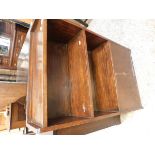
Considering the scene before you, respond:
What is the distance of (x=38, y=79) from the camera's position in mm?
566

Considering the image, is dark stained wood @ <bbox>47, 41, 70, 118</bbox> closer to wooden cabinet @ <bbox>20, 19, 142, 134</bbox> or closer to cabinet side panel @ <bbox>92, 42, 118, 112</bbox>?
wooden cabinet @ <bbox>20, 19, 142, 134</bbox>

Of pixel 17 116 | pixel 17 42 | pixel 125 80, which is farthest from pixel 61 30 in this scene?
pixel 17 116

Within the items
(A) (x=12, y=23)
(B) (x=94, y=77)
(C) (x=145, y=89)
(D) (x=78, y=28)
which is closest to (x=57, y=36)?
(D) (x=78, y=28)

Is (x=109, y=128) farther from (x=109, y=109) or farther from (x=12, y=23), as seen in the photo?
(x=12, y=23)

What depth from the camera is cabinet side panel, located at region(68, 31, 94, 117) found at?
2.16 ft

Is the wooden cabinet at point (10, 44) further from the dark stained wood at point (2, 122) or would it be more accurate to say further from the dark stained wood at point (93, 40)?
the dark stained wood at point (93, 40)

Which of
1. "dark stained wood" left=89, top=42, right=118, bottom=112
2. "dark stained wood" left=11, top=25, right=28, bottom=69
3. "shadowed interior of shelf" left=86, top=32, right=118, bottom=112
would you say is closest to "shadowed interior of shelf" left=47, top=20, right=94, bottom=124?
"shadowed interior of shelf" left=86, top=32, right=118, bottom=112

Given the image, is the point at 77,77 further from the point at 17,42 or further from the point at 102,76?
the point at 17,42

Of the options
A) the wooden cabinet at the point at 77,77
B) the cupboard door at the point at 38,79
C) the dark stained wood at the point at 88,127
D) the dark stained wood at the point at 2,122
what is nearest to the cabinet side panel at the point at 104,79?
the wooden cabinet at the point at 77,77

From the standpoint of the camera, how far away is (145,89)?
0.97m

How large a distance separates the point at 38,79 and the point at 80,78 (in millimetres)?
237

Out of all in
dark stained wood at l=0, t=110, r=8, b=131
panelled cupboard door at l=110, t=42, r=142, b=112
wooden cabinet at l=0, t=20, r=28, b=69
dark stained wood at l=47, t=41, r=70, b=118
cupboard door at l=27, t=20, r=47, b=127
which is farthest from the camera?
dark stained wood at l=0, t=110, r=8, b=131

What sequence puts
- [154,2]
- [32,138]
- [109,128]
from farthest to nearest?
[109,128]
[154,2]
[32,138]

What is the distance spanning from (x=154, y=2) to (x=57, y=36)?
0.54m
